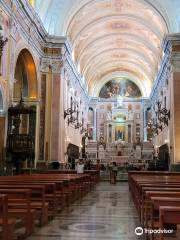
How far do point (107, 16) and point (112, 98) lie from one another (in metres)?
16.7

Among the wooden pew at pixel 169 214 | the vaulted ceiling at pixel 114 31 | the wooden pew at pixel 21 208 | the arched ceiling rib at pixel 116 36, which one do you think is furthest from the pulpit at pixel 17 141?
the wooden pew at pixel 169 214

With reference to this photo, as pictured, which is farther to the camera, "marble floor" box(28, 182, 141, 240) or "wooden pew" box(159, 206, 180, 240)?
"marble floor" box(28, 182, 141, 240)

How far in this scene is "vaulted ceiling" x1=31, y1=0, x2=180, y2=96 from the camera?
21.3m

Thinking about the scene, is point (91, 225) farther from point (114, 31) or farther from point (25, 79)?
point (114, 31)

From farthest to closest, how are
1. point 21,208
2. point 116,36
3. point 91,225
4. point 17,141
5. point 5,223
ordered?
point 116,36 < point 17,141 < point 91,225 < point 21,208 < point 5,223

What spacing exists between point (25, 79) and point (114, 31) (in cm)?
1214

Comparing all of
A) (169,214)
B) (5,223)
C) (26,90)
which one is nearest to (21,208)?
(5,223)

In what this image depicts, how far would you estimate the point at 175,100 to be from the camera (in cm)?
2050

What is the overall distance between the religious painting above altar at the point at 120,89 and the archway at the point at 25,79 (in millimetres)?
22995

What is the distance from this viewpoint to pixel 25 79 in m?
19.3

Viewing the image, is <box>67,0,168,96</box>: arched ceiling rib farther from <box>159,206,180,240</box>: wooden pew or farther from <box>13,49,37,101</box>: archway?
<box>159,206,180,240</box>: wooden pew

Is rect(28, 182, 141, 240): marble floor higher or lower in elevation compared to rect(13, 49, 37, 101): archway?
lower

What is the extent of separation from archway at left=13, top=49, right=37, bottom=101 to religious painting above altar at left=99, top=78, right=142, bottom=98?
75.4 ft

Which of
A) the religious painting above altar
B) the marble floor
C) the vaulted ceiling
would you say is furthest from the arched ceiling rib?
the marble floor
